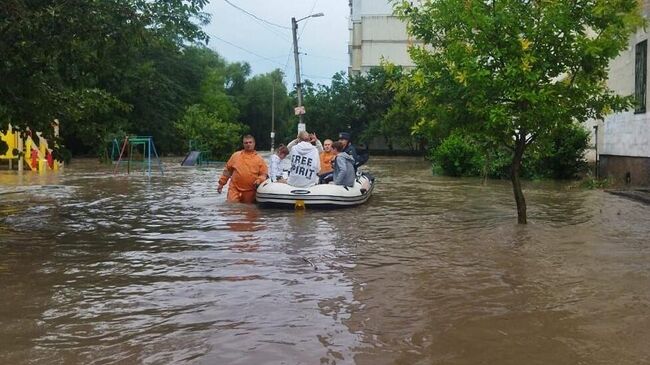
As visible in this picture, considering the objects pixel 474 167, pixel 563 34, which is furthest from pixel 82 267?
pixel 474 167

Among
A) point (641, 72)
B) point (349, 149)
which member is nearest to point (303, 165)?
point (349, 149)

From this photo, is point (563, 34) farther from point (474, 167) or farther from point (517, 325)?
point (474, 167)

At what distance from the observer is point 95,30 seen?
9.73m

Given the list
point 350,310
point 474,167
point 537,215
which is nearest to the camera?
point 350,310

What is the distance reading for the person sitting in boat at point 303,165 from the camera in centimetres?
1338

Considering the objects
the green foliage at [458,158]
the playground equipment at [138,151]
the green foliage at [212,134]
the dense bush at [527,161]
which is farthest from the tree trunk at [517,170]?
the green foliage at [212,134]

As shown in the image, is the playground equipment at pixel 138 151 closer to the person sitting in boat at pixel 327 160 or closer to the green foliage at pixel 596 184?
the person sitting in boat at pixel 327 160

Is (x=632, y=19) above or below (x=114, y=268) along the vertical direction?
above

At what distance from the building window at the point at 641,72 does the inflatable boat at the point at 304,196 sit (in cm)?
804

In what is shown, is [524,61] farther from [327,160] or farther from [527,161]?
[527,161]

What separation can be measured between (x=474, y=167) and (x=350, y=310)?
65.8 feet

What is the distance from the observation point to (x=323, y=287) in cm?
676

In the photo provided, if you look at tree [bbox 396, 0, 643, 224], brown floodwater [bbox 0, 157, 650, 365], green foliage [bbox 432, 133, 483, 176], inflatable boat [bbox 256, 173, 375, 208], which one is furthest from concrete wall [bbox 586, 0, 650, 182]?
inflatable boat [bbox 256, 173, 375, 208]

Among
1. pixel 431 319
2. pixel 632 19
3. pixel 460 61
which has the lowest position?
pixel 431 319
